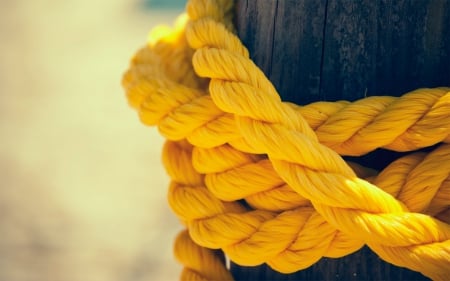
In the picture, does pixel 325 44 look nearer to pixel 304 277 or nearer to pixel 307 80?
pixel 307 80

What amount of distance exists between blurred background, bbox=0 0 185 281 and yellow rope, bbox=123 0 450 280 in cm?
226

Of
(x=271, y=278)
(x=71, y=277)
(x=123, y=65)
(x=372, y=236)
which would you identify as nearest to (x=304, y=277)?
(x=271, y=278)

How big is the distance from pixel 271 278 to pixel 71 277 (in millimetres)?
2268

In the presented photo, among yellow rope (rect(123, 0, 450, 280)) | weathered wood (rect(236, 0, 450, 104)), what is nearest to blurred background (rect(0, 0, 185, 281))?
yellow rope (rect(123, 0, 450, 280))

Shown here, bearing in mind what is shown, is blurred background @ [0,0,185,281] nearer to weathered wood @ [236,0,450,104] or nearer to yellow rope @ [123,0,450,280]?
yellow rope @ [123,0,450,280]

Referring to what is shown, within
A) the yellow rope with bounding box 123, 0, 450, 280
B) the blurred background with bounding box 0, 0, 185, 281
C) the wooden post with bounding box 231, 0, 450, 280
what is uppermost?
the wooden post with bounding box 231, 0, 450, 280

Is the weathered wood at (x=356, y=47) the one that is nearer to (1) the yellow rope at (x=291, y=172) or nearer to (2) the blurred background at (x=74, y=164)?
(1) the yellow rope at (x=291, y=172)

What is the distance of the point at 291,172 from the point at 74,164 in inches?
134

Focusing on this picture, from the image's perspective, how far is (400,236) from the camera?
0.99 meters

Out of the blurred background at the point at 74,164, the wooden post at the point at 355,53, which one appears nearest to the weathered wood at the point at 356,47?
the wooden post at the point at 355,53

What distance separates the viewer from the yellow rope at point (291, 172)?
1.01m

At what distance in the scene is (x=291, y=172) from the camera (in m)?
1.04

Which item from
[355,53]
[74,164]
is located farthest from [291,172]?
[74,164]

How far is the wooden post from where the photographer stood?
3.56 feet
